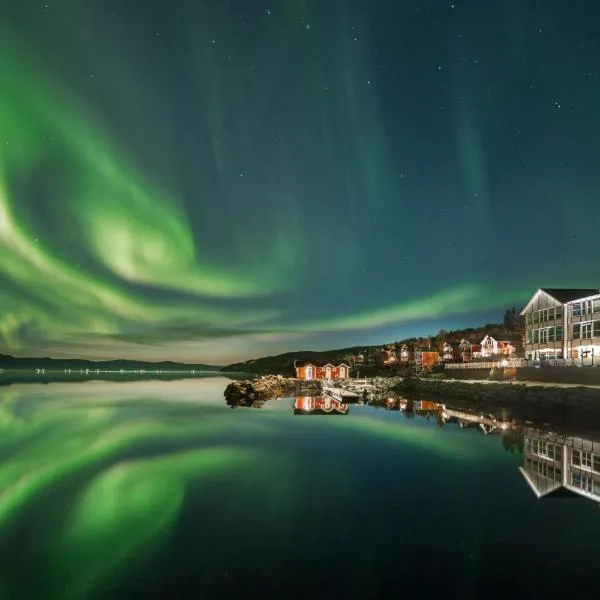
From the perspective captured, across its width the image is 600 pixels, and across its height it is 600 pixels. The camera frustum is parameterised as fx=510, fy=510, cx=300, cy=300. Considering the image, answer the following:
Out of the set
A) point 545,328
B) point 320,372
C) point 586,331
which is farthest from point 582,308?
point 320,372

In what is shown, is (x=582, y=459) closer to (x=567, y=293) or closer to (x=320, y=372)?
(x=567, y=293)

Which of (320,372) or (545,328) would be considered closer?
(545,328)

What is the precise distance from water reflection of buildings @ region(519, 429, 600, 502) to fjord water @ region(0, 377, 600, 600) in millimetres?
720

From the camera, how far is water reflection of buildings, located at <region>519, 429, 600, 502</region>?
61.3 feet

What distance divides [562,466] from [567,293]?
2026 inches

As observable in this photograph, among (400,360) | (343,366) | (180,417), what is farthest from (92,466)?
(400,360)

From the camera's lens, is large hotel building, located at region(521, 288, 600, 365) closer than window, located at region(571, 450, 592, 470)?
No

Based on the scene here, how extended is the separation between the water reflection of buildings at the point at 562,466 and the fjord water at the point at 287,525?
72cm

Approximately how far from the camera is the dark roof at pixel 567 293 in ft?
210

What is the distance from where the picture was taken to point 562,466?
22.3m

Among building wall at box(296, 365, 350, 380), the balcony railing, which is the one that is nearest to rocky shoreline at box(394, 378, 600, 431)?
the balcony railing

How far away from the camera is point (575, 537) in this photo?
13.4 m

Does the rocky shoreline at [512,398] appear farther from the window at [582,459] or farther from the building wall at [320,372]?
the building wall at [320,372]

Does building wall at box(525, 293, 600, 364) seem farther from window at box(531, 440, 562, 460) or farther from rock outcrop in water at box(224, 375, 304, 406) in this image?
rock outcrop in water at box(224, 375, 304, 406)
